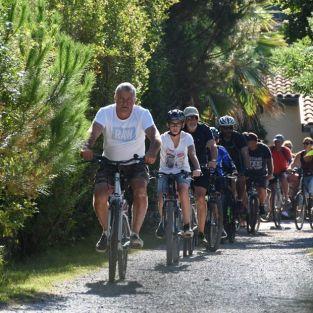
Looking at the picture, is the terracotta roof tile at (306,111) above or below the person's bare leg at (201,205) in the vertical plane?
above

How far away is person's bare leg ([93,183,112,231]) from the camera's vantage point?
1084 centimetres

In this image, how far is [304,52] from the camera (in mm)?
15539

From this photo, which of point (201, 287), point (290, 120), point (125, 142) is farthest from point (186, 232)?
point (290, 120)

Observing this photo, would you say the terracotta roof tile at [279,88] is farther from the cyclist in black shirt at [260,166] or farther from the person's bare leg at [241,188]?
the person's bare leg at [241,188]

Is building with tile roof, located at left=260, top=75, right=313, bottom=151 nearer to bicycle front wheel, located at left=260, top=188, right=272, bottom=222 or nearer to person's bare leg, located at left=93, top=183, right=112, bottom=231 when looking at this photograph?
bicycle front wheel, located at left=260, top=188, right=272, bottom=222

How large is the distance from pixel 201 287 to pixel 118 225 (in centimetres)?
99

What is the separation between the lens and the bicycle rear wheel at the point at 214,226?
47.6 ft

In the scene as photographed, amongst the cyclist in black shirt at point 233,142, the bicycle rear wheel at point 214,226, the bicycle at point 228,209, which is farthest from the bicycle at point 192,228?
the cyclist in black shirt at point 233,142

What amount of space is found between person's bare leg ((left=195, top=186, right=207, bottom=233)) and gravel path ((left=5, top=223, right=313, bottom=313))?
0.49 metres

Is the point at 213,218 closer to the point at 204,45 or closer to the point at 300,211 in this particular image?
the point at 300,211

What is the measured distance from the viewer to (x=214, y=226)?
1464 centimetres

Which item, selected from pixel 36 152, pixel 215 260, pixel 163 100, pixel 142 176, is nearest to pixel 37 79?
pixel 36 152

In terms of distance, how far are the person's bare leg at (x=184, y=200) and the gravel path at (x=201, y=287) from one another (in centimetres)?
48

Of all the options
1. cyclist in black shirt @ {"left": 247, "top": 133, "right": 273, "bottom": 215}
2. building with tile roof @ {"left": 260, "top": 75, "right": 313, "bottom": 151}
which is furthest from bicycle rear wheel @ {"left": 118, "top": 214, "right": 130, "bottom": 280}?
building with tile roof @ {"left": 260, "top": 75, "right": 313, "bottom": 151}
